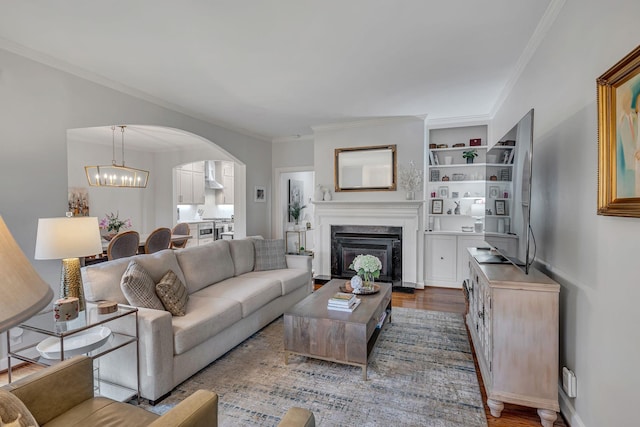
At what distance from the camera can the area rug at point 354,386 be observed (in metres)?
2.02

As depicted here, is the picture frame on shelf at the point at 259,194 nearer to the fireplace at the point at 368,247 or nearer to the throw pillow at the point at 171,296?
the fireplace at the point at 368,247

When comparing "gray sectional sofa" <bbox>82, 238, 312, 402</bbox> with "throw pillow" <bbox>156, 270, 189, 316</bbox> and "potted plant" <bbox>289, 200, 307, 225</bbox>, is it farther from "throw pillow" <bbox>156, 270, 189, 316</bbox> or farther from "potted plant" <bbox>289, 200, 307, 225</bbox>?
"potted plant" <bbox>289, 200, 307, 225</bbox>

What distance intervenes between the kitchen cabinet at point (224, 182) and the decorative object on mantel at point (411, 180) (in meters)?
5.75

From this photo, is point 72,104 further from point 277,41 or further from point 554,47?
point 554,47

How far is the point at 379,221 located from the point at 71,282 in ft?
13.0

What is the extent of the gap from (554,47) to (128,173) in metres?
6.01

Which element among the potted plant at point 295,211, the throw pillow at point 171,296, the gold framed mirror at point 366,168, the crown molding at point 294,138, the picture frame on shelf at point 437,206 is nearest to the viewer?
the throw pillow at point 171,296

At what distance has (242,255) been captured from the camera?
4.03 meters

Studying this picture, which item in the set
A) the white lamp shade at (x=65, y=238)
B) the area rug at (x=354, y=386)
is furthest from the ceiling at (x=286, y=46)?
the area rug at (x=354, y=386)

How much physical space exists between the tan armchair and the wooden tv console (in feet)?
4.59

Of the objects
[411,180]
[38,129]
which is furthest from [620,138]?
[38,129]

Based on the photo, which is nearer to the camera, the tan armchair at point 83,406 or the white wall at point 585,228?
the tan armchair at point 83,406

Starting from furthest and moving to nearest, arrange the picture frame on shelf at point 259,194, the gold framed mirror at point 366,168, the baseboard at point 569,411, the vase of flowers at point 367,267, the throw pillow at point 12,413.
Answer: the picture frame on shelf at point 259,194, the gold framed mirror at point 366,168, the vase of flowers at point 367,267, the baseboard at point 569,411, the throw pillow at point 12,413

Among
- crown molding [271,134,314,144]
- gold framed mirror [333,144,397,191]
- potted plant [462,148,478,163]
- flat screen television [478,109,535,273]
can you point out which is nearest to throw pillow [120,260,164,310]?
flat screen television [478,109,535,273]
